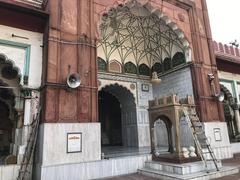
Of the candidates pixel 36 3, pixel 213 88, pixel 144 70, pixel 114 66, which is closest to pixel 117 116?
pixel 144 70

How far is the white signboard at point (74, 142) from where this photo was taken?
5203 mm

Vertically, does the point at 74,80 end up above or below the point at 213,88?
below

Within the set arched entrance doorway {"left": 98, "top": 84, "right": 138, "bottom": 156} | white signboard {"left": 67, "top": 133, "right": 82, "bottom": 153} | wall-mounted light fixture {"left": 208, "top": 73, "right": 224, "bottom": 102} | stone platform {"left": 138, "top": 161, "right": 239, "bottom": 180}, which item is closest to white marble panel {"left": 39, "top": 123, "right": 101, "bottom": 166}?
white signboard {"left": 67, "top": 133, "right": 82, "bottom": 153}

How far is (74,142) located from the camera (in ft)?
17.3

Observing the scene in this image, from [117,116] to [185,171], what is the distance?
6445 millimetres

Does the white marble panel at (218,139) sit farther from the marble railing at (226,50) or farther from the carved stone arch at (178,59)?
the marble railing at (226,50)

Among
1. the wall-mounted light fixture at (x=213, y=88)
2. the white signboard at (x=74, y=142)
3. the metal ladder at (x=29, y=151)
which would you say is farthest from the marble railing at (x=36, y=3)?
the wall-mounted light fixture at (x=213, y=88)

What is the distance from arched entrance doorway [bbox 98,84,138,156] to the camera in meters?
9.55

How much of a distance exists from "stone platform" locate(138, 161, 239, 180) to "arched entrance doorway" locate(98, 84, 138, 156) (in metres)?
3.74

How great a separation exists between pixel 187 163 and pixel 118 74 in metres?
4.81

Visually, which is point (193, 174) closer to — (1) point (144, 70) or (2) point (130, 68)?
(2) point (130, 68)

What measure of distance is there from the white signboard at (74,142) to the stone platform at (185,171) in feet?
6.08

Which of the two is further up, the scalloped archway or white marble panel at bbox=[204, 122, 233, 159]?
the scalloped archway

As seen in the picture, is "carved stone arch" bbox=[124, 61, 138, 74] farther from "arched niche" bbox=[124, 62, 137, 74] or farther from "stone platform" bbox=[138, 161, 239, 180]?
"stone platform" bbox=[138, 161, 239, 180]
